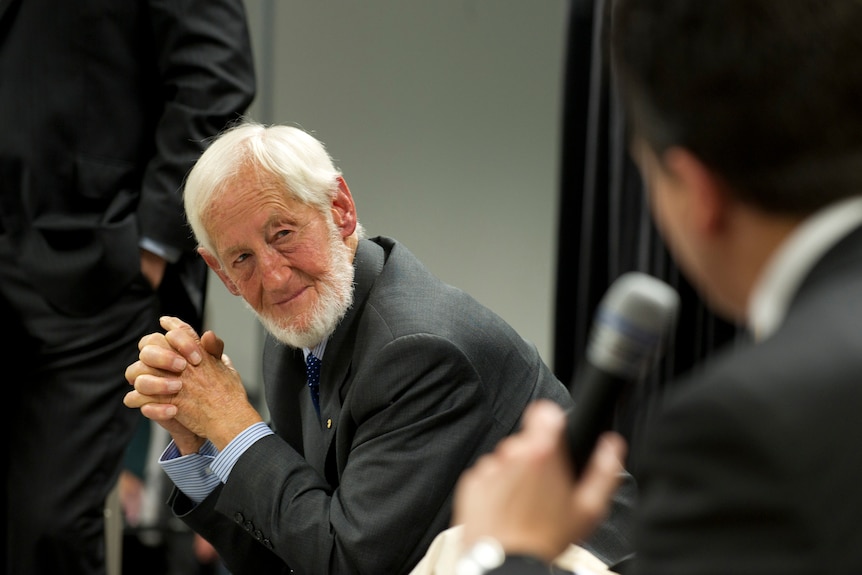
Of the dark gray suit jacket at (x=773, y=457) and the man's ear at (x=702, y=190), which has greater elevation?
the man's ear at (x=702, y=190)

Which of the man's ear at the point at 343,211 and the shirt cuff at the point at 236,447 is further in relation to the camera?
the man's ear at the point at 343,211

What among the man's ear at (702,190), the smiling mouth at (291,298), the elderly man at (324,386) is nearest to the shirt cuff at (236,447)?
the elderly man at (324,386)

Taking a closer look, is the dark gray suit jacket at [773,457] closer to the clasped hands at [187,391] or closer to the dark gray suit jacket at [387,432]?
the dark gray suit jacket at [387,432]

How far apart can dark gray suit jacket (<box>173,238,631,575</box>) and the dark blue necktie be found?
0.04 metres

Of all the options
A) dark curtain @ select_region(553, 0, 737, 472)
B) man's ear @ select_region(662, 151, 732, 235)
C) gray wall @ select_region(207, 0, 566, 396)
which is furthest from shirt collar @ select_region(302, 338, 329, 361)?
gray wall @ select_region(207, 0, 566, 396)

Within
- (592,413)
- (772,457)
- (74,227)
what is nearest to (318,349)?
(74,227)

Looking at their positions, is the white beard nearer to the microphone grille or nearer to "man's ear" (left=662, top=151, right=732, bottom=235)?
the microphone grille

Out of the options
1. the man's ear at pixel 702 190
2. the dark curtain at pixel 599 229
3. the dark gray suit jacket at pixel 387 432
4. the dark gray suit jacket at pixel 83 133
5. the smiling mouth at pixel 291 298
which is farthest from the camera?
the dark curtain at pixel 599 229

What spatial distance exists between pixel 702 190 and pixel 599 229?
3.04 m

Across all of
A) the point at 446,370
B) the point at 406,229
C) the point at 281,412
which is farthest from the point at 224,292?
the point at 446,370

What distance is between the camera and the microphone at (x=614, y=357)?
888 millimetres

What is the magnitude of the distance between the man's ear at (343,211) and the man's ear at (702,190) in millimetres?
1274

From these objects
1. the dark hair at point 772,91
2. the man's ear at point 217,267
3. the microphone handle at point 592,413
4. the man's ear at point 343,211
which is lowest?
the man's ear at point 217,267

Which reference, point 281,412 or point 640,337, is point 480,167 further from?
point 640,337
